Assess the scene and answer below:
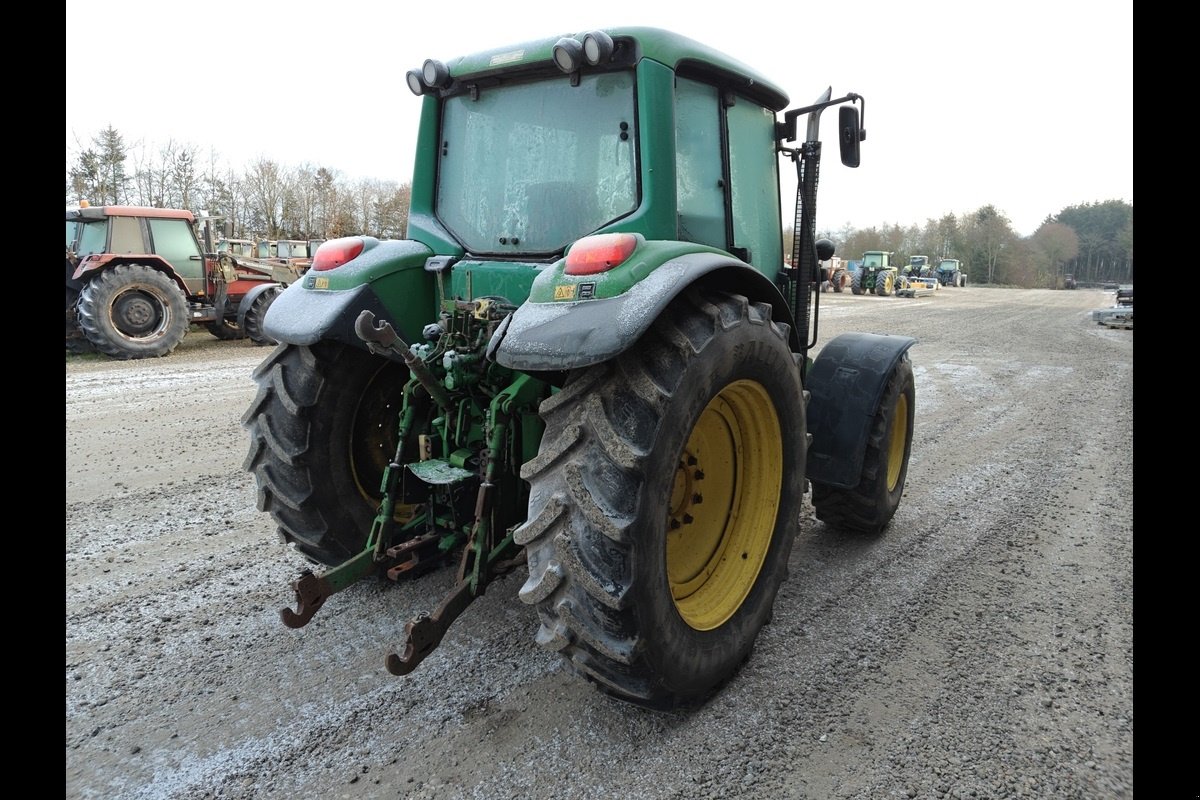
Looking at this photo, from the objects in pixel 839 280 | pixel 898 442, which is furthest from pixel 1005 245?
pixel 898 442

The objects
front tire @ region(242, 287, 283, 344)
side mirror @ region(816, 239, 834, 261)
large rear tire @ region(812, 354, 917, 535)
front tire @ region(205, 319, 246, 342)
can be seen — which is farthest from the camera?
front tire @ region(205, 319, 246, 342)

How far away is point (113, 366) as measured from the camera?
10133 mm

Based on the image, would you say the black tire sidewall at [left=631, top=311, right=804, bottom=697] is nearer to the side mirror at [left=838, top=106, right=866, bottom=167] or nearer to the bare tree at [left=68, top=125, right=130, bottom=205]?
the side mirror at [left=838, top=106, right=866, bottom=167]

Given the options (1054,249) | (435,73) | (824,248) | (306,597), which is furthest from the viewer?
(1054,249)

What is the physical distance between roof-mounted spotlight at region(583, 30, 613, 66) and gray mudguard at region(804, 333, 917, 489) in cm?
196

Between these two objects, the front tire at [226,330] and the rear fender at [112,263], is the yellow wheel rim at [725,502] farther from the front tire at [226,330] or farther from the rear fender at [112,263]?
the front tire at [226,330]

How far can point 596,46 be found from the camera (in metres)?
2.56

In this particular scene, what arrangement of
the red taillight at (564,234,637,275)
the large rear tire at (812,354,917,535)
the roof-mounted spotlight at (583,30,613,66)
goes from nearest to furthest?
the red taillight at (564,234,637,275), the roof-mounted spotlight at (583,30,613,66), the large rear tire at (812,354,917,535)

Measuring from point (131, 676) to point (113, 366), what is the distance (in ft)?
30.0

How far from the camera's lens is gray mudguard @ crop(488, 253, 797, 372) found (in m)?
2.04

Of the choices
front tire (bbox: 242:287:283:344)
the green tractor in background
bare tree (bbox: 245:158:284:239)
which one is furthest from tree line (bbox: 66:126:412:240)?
the green tractor in background

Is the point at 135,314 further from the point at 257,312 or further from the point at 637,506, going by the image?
the point at 637,506

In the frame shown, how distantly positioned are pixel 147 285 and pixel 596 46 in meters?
11.0

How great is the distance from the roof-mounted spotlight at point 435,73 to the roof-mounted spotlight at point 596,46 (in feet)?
2.73
